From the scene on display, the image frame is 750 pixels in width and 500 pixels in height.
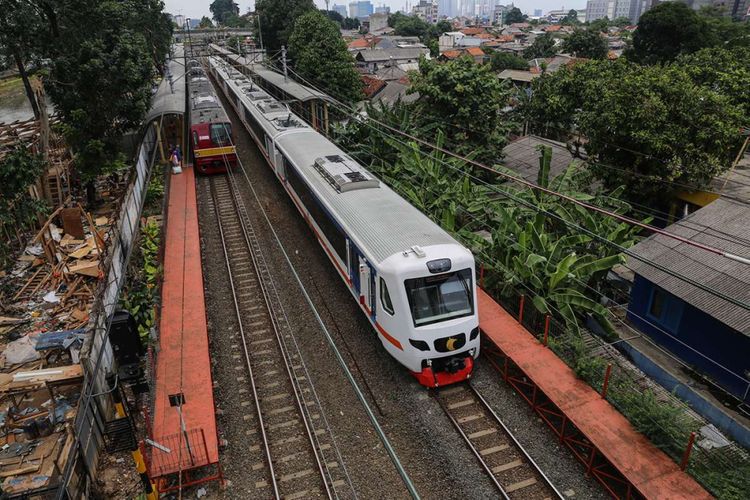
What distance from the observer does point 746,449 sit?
950 cm

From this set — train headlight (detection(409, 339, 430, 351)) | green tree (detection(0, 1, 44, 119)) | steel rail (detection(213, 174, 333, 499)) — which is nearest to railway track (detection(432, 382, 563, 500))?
train headlight (detection(409, 339, 430, 351))

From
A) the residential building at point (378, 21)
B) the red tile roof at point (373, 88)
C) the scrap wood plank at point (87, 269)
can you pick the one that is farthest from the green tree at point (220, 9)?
the scrap wood plank at point (87, 269)

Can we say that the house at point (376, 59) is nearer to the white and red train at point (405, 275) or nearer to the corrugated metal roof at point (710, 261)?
the corrugated metal roof at point (710, 261)

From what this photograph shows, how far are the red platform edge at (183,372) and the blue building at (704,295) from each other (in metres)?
9.87

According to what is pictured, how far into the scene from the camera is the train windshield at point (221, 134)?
2275 centimetres

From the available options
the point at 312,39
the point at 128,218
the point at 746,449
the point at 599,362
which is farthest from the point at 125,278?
the point at 312,39

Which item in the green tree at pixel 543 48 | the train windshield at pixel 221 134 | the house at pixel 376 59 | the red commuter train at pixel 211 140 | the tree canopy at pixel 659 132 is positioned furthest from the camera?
the green tree at pixel 543 48

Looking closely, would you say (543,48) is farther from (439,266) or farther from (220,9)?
(220,9)

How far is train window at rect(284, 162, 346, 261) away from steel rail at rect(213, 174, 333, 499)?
224 cm

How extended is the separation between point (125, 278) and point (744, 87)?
919 inches

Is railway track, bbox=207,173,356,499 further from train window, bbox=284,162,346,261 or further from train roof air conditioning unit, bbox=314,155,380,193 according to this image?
train roof air conditioning unit, bbox=314,155,380,193

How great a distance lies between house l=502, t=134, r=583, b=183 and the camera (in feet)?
75.0

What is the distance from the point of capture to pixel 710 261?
13.7m

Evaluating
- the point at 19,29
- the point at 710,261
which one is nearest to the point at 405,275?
the point at 710,261
